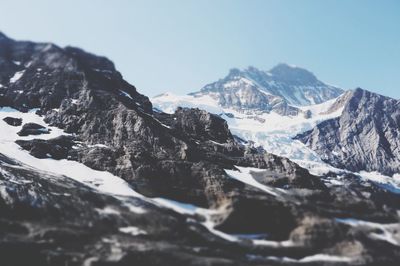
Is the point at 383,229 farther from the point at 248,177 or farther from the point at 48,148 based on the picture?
the point at 48,148

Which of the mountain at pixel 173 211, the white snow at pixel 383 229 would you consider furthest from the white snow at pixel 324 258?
the white snow at pixel 383 229

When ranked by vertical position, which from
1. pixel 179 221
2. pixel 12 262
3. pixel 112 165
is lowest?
pixel 12 262

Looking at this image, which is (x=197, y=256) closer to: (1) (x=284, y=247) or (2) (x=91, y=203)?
(1) (x=284, y=247)

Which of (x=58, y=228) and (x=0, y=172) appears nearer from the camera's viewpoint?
(x=58, y=228)

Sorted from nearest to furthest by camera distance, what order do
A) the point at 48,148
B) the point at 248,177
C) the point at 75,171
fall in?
the point at 75,171 → the point at 248,177 → the point at 48,148

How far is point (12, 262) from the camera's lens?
4407 inches

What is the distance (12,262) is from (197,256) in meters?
37.0

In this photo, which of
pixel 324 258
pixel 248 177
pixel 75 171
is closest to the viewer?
pixel 324 258

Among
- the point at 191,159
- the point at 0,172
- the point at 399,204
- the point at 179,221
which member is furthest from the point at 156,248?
the point at 399,204

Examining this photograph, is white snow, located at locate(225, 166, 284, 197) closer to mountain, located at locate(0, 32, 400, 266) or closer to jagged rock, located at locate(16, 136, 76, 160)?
mountain, located at locate(0, 32, 400, 266)

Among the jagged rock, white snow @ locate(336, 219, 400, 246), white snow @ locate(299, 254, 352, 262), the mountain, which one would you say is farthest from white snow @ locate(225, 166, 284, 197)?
the jagged rock

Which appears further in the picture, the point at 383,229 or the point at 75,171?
the point at 75,171

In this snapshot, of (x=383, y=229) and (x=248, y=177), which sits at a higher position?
(x=248, y=177)

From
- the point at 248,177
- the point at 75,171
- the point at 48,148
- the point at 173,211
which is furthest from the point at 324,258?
the point at 48,148
